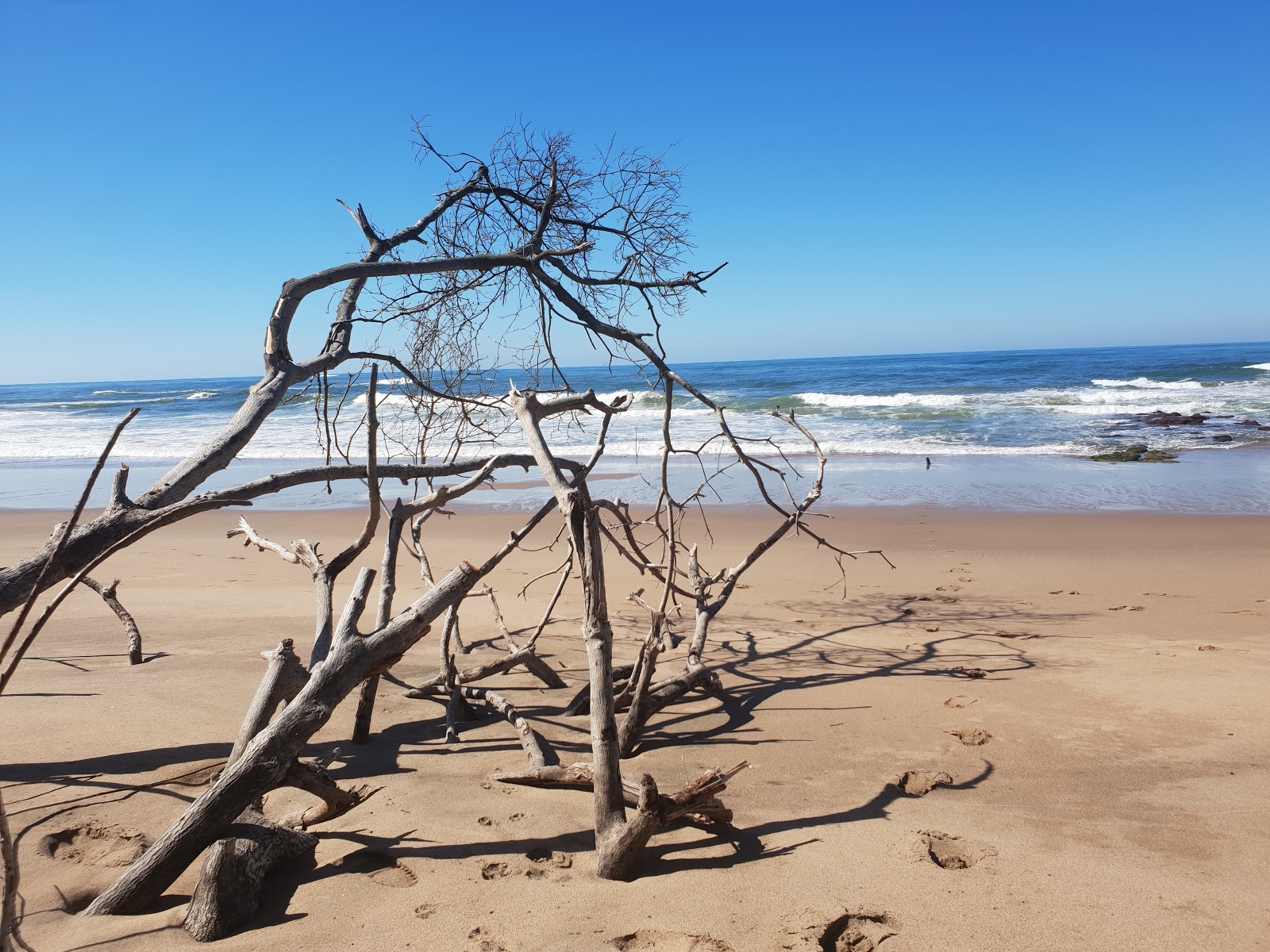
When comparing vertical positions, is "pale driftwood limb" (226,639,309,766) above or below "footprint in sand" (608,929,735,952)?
above

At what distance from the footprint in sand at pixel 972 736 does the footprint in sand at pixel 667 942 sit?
196 cm

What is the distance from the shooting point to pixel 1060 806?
124 inches

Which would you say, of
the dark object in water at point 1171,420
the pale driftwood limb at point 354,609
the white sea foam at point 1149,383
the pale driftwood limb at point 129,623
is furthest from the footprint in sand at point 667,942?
the white sea foam at point 1149,383

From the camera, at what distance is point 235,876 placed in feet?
7.70

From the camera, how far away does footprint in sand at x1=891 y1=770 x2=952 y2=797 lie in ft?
10.8

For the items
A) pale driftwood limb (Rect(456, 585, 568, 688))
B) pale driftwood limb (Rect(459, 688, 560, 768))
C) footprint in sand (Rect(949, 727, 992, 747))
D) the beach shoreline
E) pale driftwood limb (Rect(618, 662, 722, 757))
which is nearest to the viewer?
pale driftwood limb (Rect(459, 688, 560, 768))

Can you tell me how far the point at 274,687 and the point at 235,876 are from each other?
1.89ft

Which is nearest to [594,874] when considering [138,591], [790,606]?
[790,606]

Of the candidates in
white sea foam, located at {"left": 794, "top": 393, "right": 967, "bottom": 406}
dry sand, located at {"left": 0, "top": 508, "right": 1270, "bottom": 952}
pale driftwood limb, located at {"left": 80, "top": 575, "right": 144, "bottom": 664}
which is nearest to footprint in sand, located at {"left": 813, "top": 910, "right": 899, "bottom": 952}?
dry sand, located at {"left": 0, "top": 508, "right": 1270, "bottom": 952}

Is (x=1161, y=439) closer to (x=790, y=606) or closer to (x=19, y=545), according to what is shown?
(x=790, y=606)

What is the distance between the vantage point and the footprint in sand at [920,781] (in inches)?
130

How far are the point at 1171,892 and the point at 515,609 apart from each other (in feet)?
15.4

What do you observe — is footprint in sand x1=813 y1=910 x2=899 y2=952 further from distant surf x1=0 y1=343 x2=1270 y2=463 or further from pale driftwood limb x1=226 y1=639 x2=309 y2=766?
distant surf x1=0 y1=343 x2=1270 y2=463

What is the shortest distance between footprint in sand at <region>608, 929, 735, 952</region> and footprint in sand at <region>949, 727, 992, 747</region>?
→ 196 centimetres
